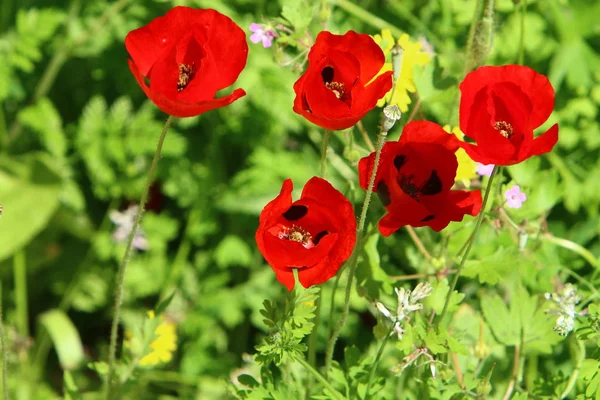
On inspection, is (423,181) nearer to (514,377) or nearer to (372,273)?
(372,273)

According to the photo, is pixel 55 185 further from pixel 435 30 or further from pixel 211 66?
pixel 211 66

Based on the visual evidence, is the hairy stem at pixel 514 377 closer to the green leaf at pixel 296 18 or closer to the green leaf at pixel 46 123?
the green leaf at pixel 296 18

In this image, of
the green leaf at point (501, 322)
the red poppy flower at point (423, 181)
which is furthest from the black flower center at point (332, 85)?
the green leaf at point (501, 322)

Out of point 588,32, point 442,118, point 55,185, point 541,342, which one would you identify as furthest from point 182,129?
point 541,342

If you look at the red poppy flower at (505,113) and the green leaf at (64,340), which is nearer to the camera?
the red poppy flower at (505,113)

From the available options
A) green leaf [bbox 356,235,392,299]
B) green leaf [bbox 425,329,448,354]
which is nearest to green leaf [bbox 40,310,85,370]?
green leaf [bbox 356,235,392,299]

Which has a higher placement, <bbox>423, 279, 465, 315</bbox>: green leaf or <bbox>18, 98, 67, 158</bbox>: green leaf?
<bbox>423, 279, 465, 315</bbox>: green leaf

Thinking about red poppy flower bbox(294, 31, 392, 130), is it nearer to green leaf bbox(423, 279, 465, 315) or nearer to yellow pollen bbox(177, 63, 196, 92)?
yellow pollen bbox(177, 63, 196, 92)
